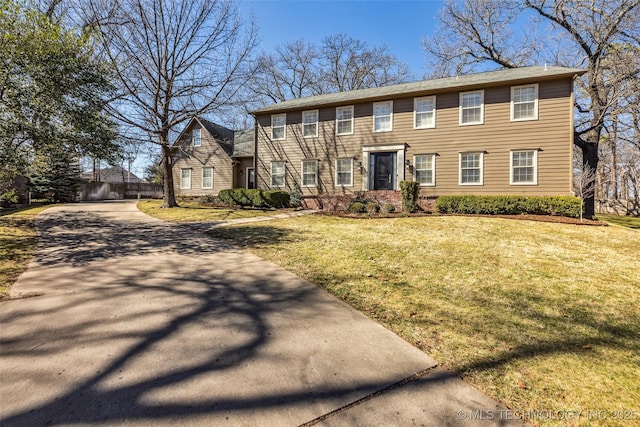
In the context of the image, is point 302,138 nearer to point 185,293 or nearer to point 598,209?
point 185,293

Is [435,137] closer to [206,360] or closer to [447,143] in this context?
[447,143]

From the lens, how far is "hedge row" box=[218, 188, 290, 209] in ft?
49.8

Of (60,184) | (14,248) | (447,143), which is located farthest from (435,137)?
(60,184)

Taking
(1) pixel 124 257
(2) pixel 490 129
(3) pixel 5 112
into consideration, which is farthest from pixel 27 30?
(2) pixel 490 129

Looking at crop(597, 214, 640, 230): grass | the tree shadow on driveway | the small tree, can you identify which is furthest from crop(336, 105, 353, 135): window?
the small tree

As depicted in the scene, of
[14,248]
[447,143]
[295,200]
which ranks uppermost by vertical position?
[447,143]

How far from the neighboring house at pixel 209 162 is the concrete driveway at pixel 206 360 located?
57.3 feet

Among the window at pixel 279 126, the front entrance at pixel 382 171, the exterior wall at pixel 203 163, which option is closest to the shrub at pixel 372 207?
the front entrance at pixel 382 171

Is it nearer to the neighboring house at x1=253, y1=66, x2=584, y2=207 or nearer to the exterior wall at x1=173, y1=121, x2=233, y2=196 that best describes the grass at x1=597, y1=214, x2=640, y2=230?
the neighboring house at x1=253, y1=66, x2=584, y2=207

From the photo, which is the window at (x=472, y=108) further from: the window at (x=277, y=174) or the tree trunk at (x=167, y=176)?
the tree trunk at (x=167, y=176)

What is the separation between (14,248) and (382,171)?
44.3 ft

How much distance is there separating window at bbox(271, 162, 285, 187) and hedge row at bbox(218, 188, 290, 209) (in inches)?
72.9

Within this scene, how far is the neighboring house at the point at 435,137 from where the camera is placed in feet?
39.2

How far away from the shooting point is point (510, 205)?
11.4 m
